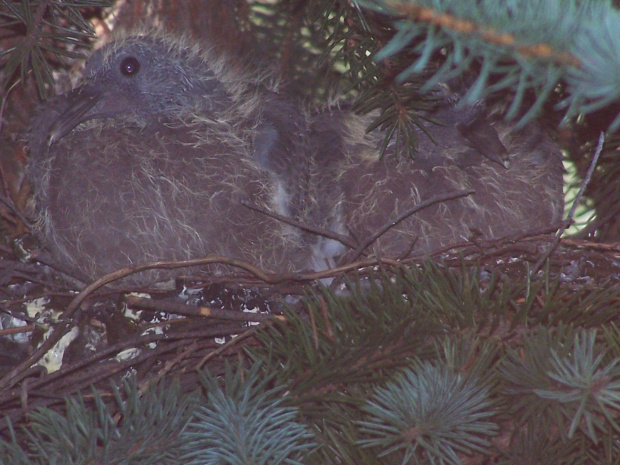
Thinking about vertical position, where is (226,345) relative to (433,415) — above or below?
above

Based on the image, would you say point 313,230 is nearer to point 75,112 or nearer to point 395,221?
point 395,221

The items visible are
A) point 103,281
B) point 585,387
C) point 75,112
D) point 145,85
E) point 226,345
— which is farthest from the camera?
point 145,85

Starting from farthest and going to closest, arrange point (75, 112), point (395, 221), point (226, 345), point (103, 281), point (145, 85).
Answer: point (145, 85)
point (75, 112)
point (395, 221)
point (103, 281)
point (226, 345)

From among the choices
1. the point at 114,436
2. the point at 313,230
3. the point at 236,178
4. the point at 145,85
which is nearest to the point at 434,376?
the point at 114,436

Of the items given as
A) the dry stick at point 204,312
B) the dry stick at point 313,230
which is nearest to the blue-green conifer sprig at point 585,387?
the dry stick at point 204,312

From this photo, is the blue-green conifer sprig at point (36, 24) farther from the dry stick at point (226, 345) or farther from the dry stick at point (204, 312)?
the dry stick at point (226, 345)

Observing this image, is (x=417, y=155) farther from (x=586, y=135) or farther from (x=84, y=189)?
(x=84, y=189)

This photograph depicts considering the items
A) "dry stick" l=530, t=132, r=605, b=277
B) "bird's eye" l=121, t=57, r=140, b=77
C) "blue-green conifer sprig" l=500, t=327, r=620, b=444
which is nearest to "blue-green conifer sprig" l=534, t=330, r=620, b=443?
"blue-green conifer sprig" l=500, t=327, r=620, b=444
